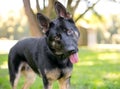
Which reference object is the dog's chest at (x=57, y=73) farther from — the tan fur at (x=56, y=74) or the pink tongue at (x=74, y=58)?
the pink tongue at (x=74, y=58)

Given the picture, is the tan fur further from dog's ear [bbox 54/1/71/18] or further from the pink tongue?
dog's ear [bbox 54/1/71/18]

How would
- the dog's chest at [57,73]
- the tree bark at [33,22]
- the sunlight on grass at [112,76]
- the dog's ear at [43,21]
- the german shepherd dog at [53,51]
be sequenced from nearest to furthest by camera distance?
1. the german shepherd dog at [53,51]
2. the dog's ear at [43,21]
3. the dog's chest at [57,73]
4. the sunlight on grass at [112,76]
5. the tree bark at [33,22]

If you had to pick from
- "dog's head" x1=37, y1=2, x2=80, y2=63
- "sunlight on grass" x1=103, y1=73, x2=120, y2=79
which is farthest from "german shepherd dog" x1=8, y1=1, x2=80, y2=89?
"sunlight on grass" x1=103, y1=73, x2=120, y2=79

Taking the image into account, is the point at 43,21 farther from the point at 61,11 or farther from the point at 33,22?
the point at 33,22

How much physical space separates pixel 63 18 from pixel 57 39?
414 mm

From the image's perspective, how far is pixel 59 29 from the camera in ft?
19.2

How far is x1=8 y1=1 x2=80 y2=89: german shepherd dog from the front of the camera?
5778mm

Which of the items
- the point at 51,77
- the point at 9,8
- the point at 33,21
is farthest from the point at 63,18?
the point at 9,8

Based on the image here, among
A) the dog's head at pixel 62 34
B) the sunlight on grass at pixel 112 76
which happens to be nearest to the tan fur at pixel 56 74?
the dog's head at pixel 62 34

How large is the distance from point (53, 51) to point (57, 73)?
1.26 ft

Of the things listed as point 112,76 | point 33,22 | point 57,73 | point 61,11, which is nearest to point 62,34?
point 61,11

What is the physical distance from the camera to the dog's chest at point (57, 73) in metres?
6.21

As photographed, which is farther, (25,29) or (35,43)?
(25,29)

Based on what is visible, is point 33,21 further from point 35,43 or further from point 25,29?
point 25,29
